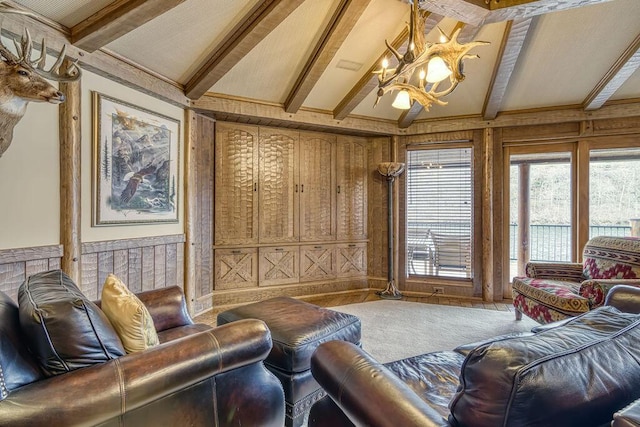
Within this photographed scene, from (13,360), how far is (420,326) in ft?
11.3

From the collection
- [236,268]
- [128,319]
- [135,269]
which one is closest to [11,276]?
[135,269]

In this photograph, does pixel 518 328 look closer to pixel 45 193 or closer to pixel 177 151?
pixel 177 151

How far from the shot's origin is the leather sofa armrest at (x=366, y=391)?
3.12ft

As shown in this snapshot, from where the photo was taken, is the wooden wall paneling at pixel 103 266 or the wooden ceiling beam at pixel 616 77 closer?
the wooden wall paneling at pixel 103 266

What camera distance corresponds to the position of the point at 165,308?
7.48 ft

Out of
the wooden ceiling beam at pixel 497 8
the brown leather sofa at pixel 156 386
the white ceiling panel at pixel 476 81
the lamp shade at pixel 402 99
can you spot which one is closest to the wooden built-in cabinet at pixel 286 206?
the white ceiling panel at pixel 476 81

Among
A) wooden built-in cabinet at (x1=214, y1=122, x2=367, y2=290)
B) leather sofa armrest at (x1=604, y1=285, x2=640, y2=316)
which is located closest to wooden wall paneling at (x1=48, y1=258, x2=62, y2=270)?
wooden built-in cabinet at (x1=214, y1=122, x2=367, y2=290)

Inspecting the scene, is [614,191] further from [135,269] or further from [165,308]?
[135,269]

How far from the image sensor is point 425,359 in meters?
1.73

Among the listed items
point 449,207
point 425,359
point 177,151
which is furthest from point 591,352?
point 449,207

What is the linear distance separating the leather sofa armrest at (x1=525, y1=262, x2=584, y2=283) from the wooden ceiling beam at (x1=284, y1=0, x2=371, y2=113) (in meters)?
3.22

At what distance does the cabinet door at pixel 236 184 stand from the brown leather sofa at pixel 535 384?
3.54 meters

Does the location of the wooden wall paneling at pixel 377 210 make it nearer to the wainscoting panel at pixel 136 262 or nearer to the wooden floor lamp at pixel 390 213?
the wooden floor lamp at pixel 390 213

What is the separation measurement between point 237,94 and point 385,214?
2.80m
